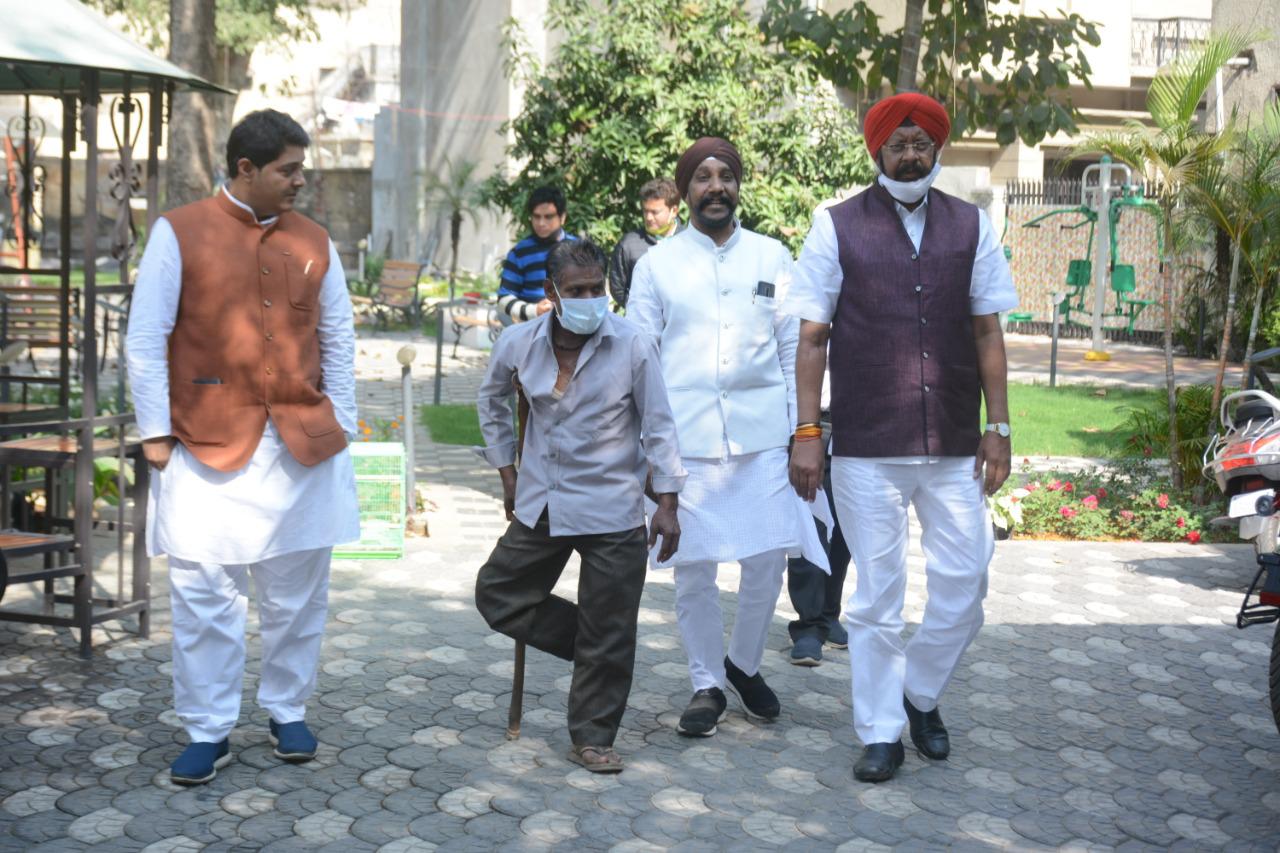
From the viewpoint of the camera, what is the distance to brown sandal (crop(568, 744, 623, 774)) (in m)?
5.11

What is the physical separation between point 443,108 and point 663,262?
1241 inches

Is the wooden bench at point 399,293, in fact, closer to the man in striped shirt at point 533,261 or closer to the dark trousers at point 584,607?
the man in striped shirt at point 533,261

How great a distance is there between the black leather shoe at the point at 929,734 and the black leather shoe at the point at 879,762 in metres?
0.21

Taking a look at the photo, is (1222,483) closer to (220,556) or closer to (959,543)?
(959,543)

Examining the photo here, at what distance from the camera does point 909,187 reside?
16.9 feet

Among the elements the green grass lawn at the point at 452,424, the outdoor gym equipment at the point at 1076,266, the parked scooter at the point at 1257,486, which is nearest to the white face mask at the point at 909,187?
the parked scooter at the point at 1257,486

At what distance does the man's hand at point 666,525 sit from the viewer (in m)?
5.22

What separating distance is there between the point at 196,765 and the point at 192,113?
13.6 meters

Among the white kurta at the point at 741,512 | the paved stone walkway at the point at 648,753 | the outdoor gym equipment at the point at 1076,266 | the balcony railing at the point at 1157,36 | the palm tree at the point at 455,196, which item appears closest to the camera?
the paved stone walkway at the point at 648,753

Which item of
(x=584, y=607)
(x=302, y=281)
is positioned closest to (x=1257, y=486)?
(x=584, y=607)

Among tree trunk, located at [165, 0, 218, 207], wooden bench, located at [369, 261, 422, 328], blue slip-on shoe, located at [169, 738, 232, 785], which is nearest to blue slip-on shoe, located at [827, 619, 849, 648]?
blue slip-on shoe, located at [169, 738, 232, 785]

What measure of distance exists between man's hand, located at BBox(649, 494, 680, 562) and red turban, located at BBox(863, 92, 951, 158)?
134cm

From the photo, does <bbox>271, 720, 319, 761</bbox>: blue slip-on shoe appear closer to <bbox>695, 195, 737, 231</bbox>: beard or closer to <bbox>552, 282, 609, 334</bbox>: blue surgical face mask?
<bbox>552, 282, 609, 334</bbox>: blue surgical face mask

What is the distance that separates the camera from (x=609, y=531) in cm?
514
